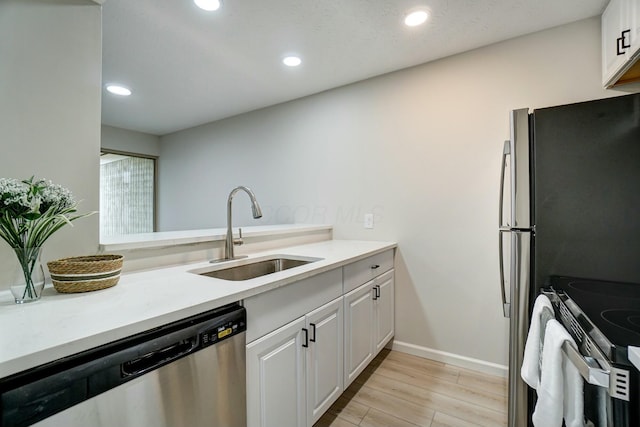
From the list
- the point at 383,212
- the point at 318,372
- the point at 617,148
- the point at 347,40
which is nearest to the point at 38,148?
the point at 318,372

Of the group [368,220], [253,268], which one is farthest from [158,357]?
[368,220]

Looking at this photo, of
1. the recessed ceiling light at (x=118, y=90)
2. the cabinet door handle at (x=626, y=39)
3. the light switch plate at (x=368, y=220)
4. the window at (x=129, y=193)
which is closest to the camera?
the cabinet door handle at (x=626, y=39)

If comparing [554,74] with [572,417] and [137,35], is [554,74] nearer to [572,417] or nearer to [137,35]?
[572,417]

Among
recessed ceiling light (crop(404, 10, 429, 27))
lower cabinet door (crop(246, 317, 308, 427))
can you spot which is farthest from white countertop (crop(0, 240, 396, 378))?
recessed ceiling light (crop(404, 10, 429, 27))

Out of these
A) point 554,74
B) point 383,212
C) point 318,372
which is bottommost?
point 318,372

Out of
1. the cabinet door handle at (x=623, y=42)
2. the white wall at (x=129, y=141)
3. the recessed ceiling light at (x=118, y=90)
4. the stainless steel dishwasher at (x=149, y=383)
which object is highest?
the recessed ceiling light at (x=118, y=90)

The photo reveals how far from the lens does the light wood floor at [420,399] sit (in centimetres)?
168

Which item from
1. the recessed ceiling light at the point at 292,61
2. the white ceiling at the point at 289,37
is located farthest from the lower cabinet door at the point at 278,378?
the recessed ceiling light at the point at 292,61

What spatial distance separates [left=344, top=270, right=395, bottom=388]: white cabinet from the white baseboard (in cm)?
16

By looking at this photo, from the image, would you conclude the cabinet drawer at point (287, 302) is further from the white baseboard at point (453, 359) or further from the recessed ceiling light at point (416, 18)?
the recessed ceiling light at point (416, 18)

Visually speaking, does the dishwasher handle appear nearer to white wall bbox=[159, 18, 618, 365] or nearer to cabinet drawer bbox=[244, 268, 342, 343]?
cabinet drawer bbox=[244, 268, 342, 343]

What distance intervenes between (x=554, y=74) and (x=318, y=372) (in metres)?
2.37

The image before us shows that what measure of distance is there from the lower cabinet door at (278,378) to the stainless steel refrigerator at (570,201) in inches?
43.3

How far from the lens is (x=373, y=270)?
7.11 feet
